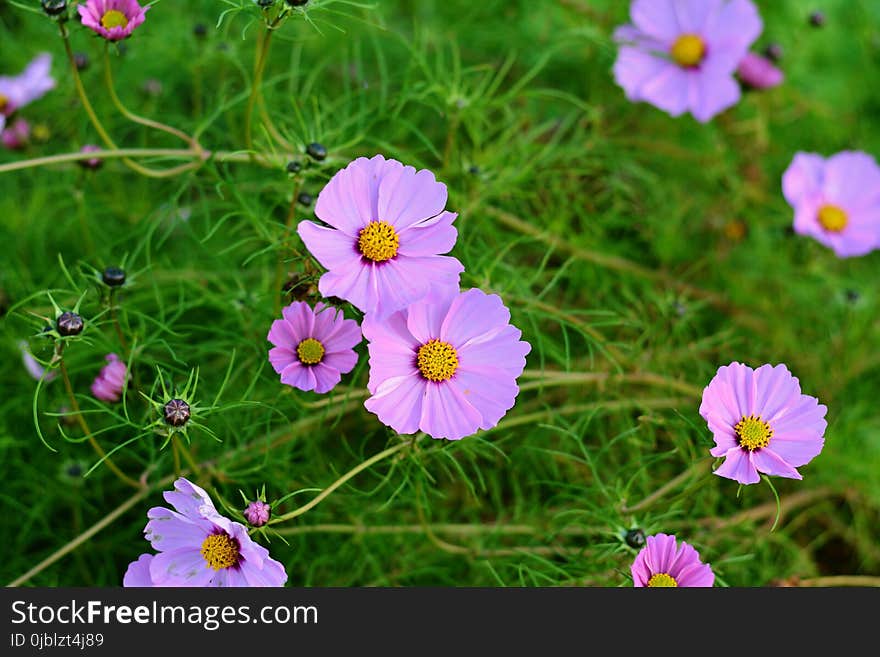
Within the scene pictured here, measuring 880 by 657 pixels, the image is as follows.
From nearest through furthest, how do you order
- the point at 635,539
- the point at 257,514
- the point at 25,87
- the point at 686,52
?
1. the point at 257,514
2. the point at 635,539
3. the point at 25,87
4. the point at 686,52

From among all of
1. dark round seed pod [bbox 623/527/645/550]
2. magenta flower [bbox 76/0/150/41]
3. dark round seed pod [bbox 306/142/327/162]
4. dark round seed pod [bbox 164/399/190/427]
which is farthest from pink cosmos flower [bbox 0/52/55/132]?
dark round seed pod [bbox 623/527/645/550]

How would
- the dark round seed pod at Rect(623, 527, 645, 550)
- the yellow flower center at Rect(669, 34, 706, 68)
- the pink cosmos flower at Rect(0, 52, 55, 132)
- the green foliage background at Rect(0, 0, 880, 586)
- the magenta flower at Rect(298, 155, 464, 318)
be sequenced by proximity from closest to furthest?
the magenta flower at Rect(298, 155, 464, 318) → the dark round seed pod at Rect(623, 527, 645, 550) → the green foliage background at Rect(0, 0, 880, 586) → the pink cosmos flower at Rect(0, 52, 55, 132) → the yellow flower center at Rect(669, 34, 706, 68)

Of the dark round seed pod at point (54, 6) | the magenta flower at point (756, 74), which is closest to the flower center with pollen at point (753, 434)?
the dark round seed pod at point (54, 6)

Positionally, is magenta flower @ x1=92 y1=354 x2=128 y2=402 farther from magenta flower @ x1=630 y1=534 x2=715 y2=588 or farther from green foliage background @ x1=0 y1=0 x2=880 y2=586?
magenta flower @ x1=630 y1=534 x2=715 y2=588

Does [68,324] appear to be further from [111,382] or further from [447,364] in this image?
[447,364]

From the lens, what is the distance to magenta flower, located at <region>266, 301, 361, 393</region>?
29.9 inches

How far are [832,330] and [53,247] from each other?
3.97 feet

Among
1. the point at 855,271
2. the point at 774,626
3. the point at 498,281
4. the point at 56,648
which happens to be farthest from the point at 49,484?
the point at 855,271

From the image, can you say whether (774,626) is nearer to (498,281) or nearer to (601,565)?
(601,565)

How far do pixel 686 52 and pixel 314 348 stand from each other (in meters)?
0.83

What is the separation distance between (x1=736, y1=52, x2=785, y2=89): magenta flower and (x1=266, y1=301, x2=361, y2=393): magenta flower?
915 mm

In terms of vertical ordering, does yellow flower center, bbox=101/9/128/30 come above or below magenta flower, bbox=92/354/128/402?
above

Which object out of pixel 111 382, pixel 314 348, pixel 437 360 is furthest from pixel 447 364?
pixel 111 382

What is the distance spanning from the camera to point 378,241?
0.73m
